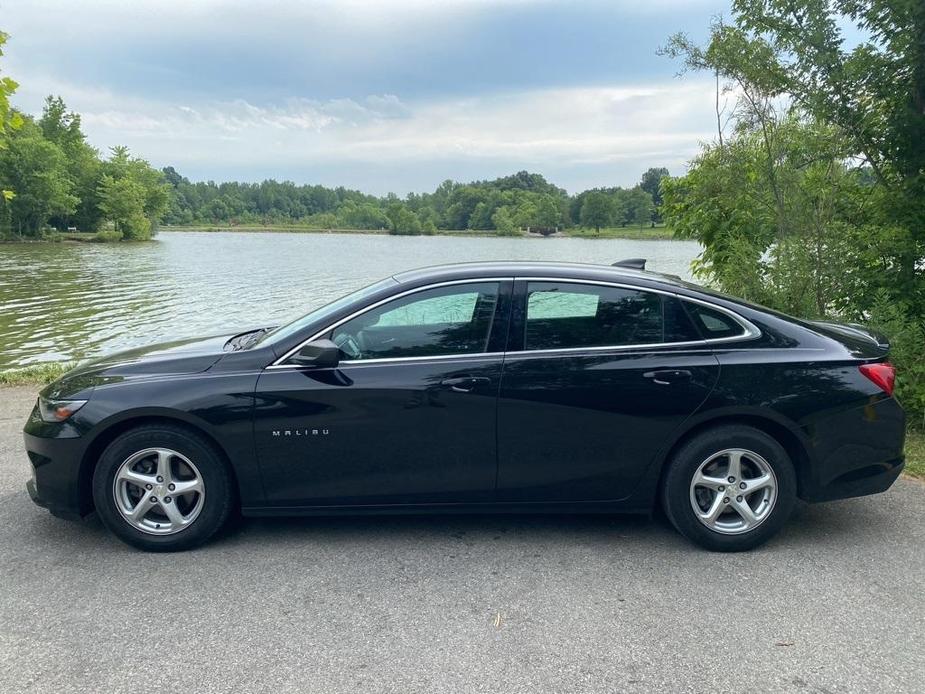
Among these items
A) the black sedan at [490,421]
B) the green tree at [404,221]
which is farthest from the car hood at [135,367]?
the green tree at [404,221]

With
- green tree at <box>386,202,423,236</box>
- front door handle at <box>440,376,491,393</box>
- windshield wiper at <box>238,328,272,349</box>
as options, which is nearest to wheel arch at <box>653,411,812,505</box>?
front door handle at <box>440,376,491,393</box>

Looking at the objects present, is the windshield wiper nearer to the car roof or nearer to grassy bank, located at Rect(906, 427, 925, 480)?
the car roof

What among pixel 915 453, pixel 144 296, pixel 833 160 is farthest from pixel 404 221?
pixel 915 453

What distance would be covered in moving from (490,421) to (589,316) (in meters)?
0.82

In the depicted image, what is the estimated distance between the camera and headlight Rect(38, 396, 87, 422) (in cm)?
373

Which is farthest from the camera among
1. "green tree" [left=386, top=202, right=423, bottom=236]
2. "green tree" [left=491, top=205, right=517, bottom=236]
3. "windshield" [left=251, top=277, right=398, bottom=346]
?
"green tree" [left=386, top=202, right=423, bottom=236]

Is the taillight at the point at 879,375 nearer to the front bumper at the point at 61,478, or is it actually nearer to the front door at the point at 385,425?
the front door at the point at 385,425

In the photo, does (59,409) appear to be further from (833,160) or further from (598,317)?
(833,160)

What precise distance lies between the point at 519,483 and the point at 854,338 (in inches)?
86.1

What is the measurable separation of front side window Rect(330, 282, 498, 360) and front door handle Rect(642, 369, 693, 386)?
91 centimetres

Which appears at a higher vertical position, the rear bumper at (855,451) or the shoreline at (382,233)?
the shoreline at (382,233)

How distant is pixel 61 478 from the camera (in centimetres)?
373

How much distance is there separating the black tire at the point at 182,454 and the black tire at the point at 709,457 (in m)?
2.45

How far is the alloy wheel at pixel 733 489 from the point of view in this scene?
3754 mm
